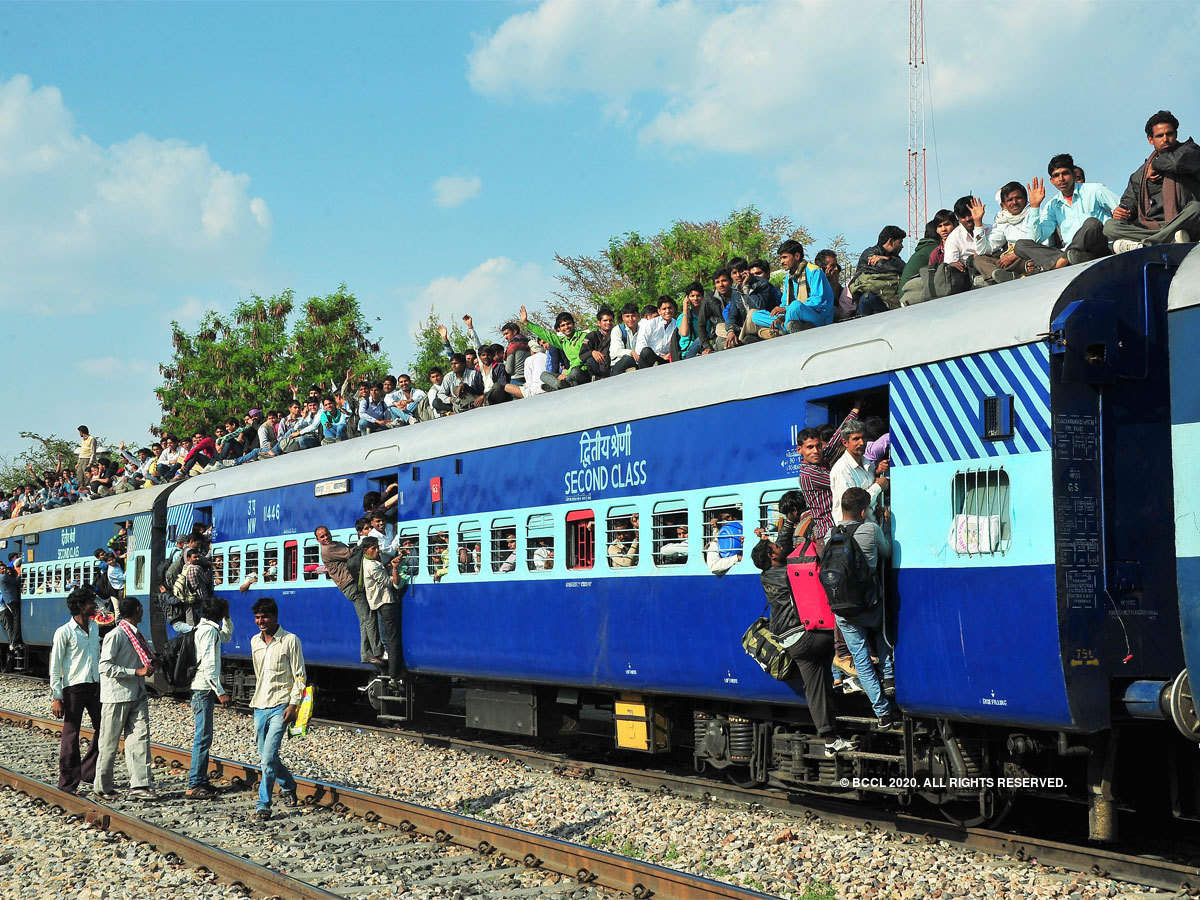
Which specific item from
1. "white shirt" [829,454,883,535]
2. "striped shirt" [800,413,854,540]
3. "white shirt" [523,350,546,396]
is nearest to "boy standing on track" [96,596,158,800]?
"white shirt" [523,350,546,396]

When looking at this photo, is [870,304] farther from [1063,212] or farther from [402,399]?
[402,399]

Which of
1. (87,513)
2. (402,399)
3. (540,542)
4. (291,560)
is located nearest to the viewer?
(540,542)

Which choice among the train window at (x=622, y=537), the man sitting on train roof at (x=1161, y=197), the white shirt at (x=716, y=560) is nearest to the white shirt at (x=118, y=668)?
the train window at (x=622, y=537)

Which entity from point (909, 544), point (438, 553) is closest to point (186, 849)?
point (909, 544)

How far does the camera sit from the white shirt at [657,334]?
13672 millimetres

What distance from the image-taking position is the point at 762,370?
32.4 ft

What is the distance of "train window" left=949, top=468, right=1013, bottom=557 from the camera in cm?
770

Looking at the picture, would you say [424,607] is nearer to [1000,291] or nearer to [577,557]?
[577,557]

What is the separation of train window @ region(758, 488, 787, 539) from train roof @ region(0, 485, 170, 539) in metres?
15.1

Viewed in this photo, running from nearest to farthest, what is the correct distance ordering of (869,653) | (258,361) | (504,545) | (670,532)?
(869,653), (670,532), (504,545), (258,361)

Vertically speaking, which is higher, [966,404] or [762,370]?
[762,370]

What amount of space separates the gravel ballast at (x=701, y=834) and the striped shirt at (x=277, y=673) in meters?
1.59

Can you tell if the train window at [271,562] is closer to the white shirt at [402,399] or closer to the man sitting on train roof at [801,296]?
the white shirt at [402,399]

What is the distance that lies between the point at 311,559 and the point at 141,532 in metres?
7.08
